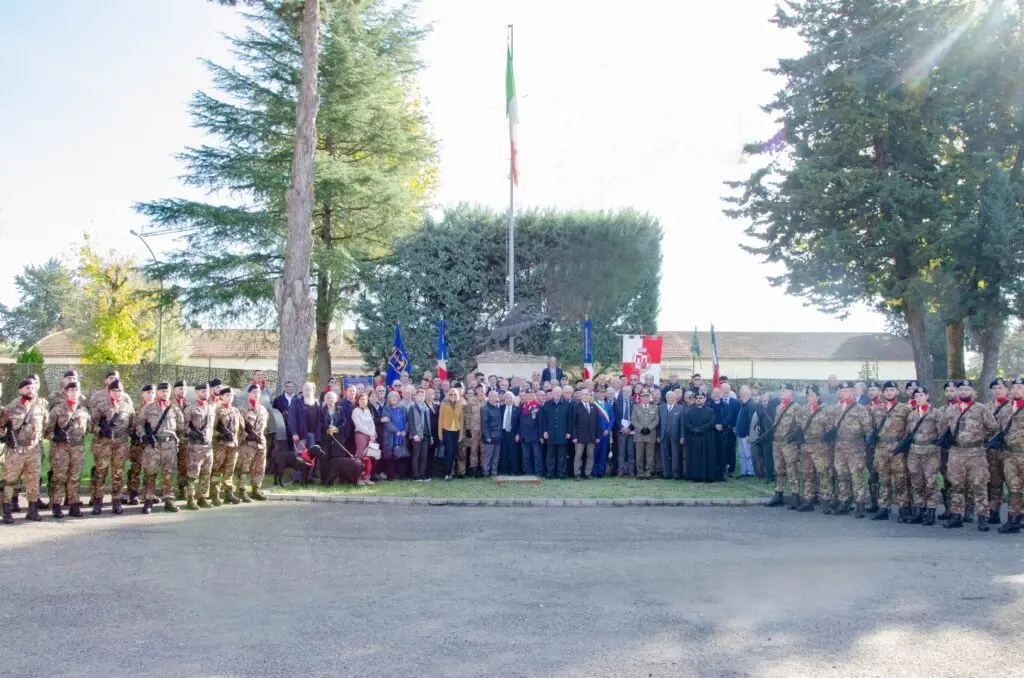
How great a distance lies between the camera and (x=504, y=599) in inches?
295

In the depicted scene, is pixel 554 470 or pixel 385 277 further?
pixel 385 277

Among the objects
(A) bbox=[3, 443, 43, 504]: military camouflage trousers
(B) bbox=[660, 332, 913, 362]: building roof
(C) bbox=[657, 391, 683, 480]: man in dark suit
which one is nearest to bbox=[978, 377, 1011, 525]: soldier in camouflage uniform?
(C) bbox=[657, 391, 683, 480]: man in dark suit

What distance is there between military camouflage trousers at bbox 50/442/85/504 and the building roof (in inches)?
2123

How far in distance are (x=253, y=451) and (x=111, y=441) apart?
2.14m

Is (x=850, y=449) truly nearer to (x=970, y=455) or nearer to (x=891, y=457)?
(x=891, y=457)

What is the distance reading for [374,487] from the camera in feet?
51.7

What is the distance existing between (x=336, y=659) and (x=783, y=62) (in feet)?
75.4

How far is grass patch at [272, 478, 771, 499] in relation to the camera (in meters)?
14.6

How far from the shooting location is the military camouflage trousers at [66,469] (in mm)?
12148

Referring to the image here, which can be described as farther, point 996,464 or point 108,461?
point 108,461

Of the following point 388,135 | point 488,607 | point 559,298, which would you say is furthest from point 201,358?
point 488,607

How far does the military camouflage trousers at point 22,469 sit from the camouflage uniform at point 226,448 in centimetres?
241

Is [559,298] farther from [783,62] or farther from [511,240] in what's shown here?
[783,62]

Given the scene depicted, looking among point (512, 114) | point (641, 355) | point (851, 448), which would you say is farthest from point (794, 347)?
point (851, 448)
